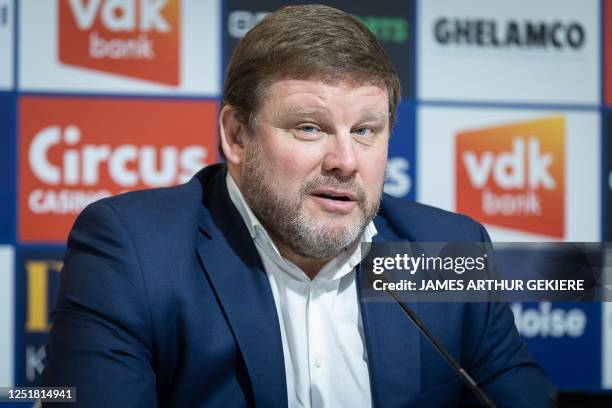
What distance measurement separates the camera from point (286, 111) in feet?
3.54

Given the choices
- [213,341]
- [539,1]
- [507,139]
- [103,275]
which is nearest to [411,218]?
[213,341]

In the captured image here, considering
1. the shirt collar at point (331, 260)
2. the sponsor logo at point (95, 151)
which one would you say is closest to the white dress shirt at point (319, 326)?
the shirt collar at point (331, 260)

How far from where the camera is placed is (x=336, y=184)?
1.05 meters

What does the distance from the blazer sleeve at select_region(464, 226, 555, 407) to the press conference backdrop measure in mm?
919

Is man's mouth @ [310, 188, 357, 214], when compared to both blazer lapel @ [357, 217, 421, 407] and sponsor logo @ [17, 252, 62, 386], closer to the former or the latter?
blazer lapel @ [357, 217, 421, 407]

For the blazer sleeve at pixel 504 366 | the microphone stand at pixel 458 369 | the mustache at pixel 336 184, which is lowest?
the blazer sleeve at pixel 504 366

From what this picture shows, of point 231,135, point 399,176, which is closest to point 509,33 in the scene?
point 399,176

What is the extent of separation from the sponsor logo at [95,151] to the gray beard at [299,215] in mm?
891

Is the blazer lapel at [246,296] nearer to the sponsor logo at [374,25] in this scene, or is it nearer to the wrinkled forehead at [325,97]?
the wrinkled forehead at [325,97]

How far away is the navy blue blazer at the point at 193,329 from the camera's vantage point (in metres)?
0.97

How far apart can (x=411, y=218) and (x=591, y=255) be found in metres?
0.32

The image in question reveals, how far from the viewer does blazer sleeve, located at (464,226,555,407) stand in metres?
1.09

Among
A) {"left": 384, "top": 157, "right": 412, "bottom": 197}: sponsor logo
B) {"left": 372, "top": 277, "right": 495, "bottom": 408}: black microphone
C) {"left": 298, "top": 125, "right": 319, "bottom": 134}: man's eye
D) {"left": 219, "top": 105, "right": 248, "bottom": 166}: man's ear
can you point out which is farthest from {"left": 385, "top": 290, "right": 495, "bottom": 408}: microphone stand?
{"left": 384, "top": 157, "right": 412, "bottom": 197}: sponsor logo

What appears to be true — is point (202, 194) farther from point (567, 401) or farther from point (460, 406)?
point (567, 401)
